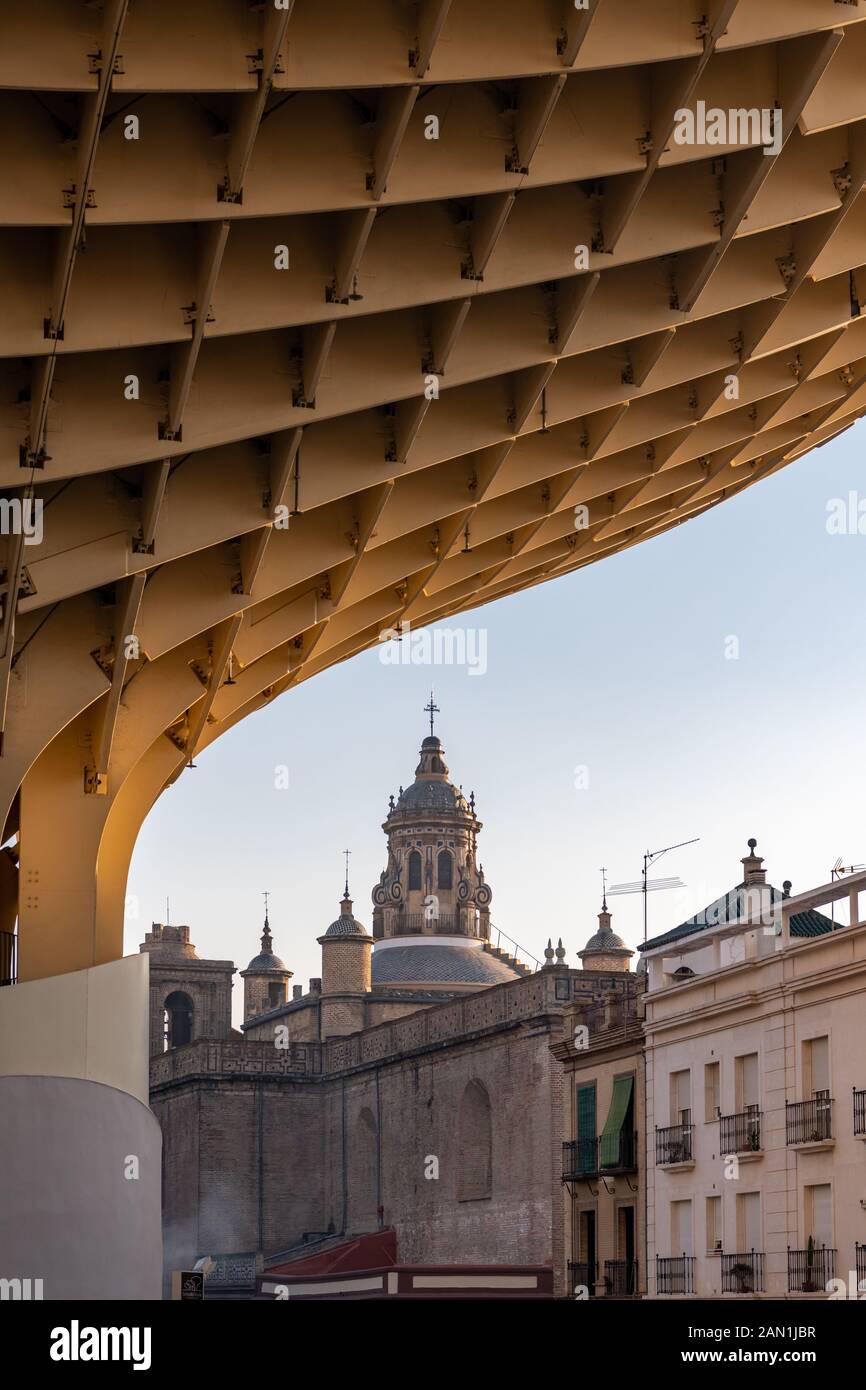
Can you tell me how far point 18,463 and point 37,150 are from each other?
233 cm

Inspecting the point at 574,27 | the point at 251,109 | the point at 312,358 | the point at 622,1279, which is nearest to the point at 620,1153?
the point at 622,1279

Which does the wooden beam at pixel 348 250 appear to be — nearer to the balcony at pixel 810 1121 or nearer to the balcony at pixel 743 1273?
the balcony at pixel 810 1121

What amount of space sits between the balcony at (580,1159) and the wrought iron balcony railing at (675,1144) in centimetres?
786

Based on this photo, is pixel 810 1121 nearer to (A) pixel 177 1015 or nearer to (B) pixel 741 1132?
(B) pixel 741 1132

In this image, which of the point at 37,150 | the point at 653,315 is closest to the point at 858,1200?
the point at 653,315

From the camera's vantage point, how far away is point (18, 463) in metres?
11.4

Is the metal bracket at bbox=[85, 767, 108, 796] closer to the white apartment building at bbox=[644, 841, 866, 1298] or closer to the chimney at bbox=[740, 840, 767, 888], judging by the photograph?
the white apartment building at bbox=[644, 841, 866, 1298]

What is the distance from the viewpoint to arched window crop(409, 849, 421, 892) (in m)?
129

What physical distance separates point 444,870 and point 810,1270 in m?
92.7

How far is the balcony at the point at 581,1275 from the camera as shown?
53.3 metres

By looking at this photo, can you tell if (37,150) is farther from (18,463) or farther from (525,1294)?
(525,1294)

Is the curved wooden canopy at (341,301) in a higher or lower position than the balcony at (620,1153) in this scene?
higher

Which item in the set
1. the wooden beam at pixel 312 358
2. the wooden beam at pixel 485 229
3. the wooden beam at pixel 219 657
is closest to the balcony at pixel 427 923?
the wooden beam at pixel 219 657

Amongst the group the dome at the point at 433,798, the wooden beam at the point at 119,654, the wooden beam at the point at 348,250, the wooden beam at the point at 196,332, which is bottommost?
the wooden beam at the point at 119,654
